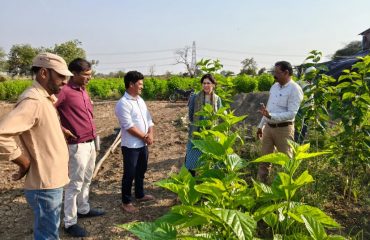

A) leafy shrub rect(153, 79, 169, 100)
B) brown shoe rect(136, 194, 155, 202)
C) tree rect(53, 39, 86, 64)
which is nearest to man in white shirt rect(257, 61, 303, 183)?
brown shoe rect(136, 194, 155, 202)

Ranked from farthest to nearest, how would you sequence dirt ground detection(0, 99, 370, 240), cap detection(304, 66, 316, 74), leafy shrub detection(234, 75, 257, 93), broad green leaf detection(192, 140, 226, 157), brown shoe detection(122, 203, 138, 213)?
leafy shrub detection(234, 75, 257, 93) → cap detection(304, 66, 316, 74) → brown shoe detection(122, 203, 138, 213) → dirt ground detection(0, 99, 370, 240) → broad green leaf detection(192, 140, 226, 157)

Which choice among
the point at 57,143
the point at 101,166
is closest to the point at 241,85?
the point at 101,166

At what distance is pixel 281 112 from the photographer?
4164mm

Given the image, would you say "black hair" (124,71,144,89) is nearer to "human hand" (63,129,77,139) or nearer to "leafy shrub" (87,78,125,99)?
"human hand" (63,129,77,139)

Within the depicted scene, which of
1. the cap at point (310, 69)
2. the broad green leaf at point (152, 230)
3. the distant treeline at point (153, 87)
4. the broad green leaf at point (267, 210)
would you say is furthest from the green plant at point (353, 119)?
the distant treeline at point (153, 87)

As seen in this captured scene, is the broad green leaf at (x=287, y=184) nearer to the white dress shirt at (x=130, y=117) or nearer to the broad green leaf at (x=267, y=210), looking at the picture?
the broad green leaf at (x=267, y=210)

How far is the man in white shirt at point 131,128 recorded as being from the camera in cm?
A: 382

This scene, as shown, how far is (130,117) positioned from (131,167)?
584 mm

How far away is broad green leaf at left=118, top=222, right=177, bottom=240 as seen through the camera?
1.30m

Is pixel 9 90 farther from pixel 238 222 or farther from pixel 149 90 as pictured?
pixel 238 222

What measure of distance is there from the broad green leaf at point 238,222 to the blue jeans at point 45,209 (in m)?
1.58

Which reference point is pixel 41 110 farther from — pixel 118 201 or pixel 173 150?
pixel 173 150

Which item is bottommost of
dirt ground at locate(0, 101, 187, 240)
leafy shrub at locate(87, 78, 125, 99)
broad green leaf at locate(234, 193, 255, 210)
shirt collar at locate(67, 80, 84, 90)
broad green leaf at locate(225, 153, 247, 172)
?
dirt ground at locate(0, 101, 187, 240)

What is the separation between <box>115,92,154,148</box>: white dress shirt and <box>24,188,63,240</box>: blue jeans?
145 cm
